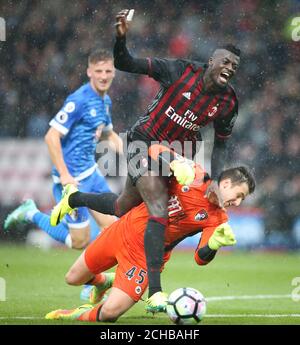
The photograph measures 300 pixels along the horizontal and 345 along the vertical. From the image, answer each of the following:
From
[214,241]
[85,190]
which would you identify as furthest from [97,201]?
[85,190]

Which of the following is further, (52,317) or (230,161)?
(230,161)

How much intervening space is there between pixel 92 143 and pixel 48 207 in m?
4.32

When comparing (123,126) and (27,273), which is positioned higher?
(123,126)

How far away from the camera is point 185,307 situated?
5.32 meters

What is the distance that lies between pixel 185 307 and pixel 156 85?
793 cm

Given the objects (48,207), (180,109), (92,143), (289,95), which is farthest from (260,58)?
Result: (180,109)

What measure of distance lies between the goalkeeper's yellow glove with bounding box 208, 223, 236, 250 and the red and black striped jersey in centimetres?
119

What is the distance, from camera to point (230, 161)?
12.7 meters

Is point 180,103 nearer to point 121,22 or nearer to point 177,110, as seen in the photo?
point 177,110

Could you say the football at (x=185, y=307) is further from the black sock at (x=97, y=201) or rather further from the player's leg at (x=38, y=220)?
the player's leg at (x=38, y=220)

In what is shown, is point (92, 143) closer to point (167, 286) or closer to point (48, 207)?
point (167, 286)

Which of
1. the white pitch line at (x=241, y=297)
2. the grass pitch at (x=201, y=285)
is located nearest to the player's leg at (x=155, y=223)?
the grass pitch at (x=201, y=285)

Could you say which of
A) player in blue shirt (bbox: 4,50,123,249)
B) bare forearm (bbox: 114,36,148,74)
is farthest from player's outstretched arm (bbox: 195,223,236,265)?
player in blue shirt (bbox: 4,50,123,249)

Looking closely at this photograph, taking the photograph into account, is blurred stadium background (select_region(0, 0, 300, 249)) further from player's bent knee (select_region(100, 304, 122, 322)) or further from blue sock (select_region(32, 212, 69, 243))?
player's bent knee (select_region(100, 304, 122, 322))
